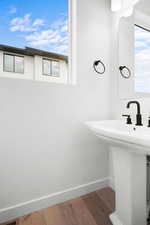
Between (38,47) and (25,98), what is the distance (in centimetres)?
59

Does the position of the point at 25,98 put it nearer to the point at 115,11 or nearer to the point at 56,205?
the point at 56,205

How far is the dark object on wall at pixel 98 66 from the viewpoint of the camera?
128 centimetres

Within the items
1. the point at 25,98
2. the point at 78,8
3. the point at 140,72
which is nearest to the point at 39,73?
the point at 25,98

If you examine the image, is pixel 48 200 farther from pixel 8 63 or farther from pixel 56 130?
pixel 8 63

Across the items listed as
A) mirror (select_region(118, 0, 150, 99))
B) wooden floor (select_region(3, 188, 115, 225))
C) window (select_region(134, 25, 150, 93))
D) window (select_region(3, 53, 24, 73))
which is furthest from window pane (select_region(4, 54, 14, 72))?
wooden floor (select_region(3, 188, 115, 225))

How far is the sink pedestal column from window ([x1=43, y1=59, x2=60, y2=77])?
1.03 meters

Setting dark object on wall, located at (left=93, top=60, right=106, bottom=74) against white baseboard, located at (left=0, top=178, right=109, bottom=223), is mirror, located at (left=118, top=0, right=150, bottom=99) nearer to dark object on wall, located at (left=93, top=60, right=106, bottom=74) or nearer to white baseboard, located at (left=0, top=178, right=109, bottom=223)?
dark object on wall, located at (left=93, top=60, right=106, bottom=74)

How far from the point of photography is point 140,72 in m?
1.12

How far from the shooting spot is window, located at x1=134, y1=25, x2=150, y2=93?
3.50 feet

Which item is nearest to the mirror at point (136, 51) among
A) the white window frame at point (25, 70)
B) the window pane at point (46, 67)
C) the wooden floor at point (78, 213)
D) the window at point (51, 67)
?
the window at point (51, 67)

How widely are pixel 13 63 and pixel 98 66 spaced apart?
0.86 meters

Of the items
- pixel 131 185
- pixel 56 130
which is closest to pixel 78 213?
pixel 131 185

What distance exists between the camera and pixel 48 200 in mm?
1083

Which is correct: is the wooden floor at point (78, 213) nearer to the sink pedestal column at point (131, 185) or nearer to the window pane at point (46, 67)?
the sink pedestal column at point (131, 185)
